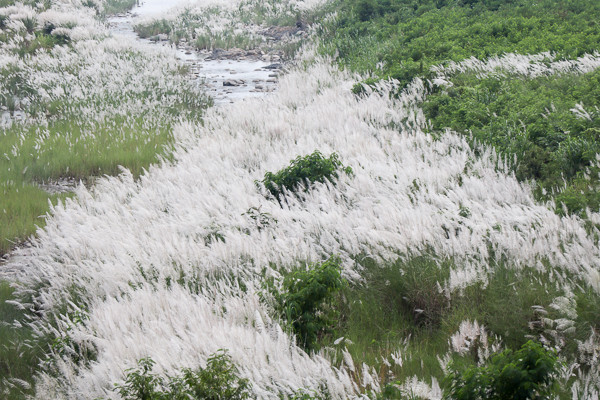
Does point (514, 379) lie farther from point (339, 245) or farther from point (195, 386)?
point (339, 245)

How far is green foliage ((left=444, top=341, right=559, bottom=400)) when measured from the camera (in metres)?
2.15

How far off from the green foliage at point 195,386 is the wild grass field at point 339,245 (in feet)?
0.04

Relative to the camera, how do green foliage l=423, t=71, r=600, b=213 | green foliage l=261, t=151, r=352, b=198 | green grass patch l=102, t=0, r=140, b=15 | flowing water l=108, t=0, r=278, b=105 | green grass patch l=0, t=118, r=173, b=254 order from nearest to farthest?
green foliage l=423, t=71, r=600, b=213 < green foliage l=261, t=151, r=352, b=198 < green grass patch l=0, t=118, r=173, b=254 < flowing water l=108, t=0, r=278, b=105 < green grass patch l=102, t=0, r=140, b=15

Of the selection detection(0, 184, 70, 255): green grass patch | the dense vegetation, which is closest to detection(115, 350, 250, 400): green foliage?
the dense vegetation

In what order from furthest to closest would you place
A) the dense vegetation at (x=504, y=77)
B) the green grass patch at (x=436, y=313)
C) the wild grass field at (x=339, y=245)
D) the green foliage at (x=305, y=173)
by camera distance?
the green foliage at (x=305, y=173) → the dense vegetation at (x=504, y=77) → the green grass patch at (x=436, y=313) → the wild grass field at (x=339, y=245)

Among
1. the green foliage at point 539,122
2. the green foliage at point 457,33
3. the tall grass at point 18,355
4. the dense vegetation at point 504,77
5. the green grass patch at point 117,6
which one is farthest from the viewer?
the green grass patch at point 117,6

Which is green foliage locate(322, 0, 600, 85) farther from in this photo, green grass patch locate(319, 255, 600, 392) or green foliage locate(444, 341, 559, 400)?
green foliage locate(444, 341, 559, 400)

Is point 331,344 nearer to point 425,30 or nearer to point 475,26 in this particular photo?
point 475,26

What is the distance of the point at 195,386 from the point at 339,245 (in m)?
1.87

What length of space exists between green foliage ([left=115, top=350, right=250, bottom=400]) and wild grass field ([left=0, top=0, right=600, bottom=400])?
0.04 feet

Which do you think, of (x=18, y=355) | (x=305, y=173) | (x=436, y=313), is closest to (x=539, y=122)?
(x=305, y=173)

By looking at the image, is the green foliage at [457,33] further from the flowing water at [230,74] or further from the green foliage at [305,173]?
the green foliage at [305,173]

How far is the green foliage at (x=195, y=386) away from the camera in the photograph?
246 cm

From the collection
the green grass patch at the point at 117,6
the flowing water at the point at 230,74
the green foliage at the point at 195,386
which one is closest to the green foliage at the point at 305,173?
the green foliage at the point at 195,386
